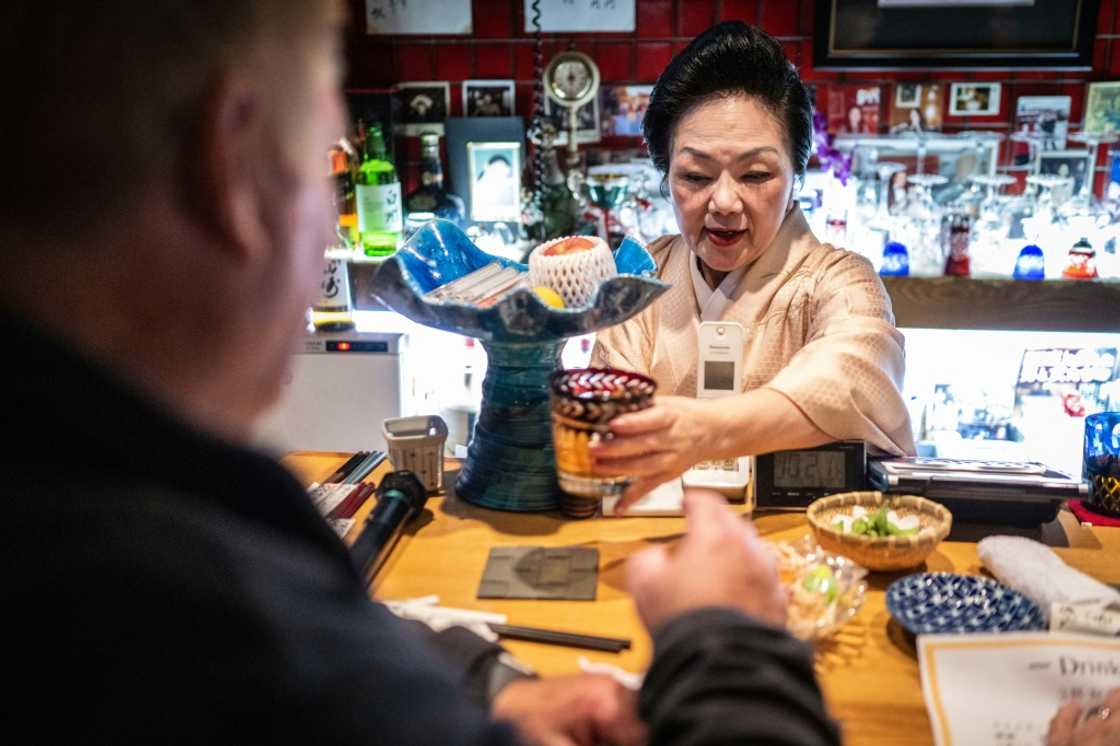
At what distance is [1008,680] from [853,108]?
2.64m

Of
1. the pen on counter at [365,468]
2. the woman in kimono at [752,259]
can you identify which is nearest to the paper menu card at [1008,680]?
the woman in kimono at [752,259]

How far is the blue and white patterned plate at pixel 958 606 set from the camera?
3.96ft

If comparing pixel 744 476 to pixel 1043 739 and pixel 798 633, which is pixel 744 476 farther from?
pixel 1043 739

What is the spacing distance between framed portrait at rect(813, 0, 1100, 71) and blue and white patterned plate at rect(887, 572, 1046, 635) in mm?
2386

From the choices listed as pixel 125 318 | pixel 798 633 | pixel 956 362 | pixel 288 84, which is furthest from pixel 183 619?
pixel 956 362

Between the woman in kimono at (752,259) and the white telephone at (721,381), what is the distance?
9cm

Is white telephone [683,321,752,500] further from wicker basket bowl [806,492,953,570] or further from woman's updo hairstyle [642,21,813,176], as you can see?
woman's updo hairstyle [642,21,813,176]

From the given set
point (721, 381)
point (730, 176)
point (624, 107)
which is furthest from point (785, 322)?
point (624, 107)

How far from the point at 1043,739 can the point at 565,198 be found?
2462 millimetres

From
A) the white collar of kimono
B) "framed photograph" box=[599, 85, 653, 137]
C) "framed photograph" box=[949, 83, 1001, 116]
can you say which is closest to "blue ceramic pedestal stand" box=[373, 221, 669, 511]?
the white collar of kimono

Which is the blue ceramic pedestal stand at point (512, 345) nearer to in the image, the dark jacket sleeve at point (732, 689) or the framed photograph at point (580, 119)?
the dark jacket sleeve at point (732, 689)

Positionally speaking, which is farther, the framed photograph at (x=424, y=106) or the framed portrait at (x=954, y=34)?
the framed photograph at (x=424, y=106)

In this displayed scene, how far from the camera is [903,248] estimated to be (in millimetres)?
3012

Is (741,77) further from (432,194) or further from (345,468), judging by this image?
(432,194)
